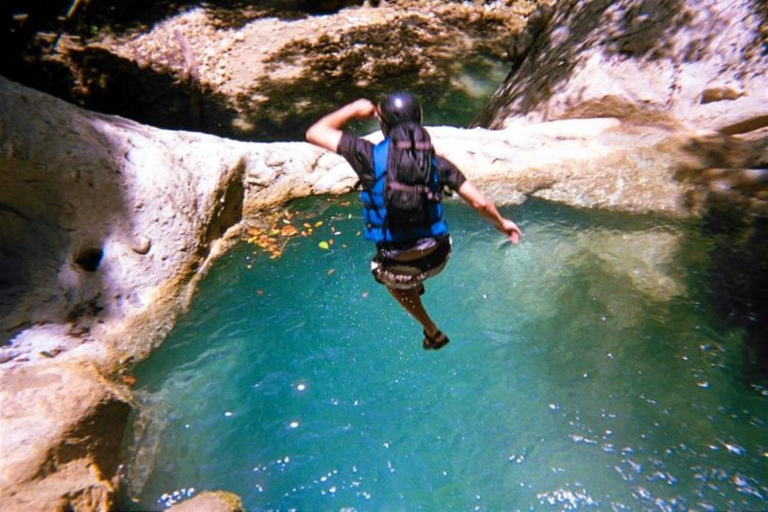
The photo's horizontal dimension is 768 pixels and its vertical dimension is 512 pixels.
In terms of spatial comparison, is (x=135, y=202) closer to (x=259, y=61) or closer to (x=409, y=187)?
(x=409, y=187)

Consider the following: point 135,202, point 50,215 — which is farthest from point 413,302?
point 50,215

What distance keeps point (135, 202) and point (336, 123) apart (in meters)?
2.36

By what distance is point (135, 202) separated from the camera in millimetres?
4258

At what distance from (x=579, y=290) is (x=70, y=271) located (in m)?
3.87

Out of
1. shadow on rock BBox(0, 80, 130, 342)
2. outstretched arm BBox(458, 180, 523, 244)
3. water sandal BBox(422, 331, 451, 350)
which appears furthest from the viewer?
shadow on rock BBox(0, 80, 130, 342)

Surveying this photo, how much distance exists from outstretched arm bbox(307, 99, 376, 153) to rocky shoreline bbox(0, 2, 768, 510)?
2116 millimetres

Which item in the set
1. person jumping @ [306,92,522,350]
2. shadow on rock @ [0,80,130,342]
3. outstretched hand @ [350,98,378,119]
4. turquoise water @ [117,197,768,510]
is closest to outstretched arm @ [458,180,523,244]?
person jumping @ [306,92,522,350]

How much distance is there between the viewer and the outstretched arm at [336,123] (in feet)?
8.69

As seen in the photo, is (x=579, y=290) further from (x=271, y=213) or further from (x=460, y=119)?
(x=460, y=119)

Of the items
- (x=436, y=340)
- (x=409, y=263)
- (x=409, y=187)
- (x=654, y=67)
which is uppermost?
(x=654, y=67)

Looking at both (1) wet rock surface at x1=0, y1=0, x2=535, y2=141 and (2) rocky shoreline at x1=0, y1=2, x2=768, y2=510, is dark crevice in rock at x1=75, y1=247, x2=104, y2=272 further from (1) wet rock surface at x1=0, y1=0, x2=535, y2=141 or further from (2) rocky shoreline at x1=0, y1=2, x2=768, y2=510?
(1) wet rock surface at x1=0, y1=0, x2=535, y2=141

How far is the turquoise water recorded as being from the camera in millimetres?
3172

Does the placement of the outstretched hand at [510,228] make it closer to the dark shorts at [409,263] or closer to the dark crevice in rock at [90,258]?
the dark shorts at [409,263]

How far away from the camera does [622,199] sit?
4559 millimetres
